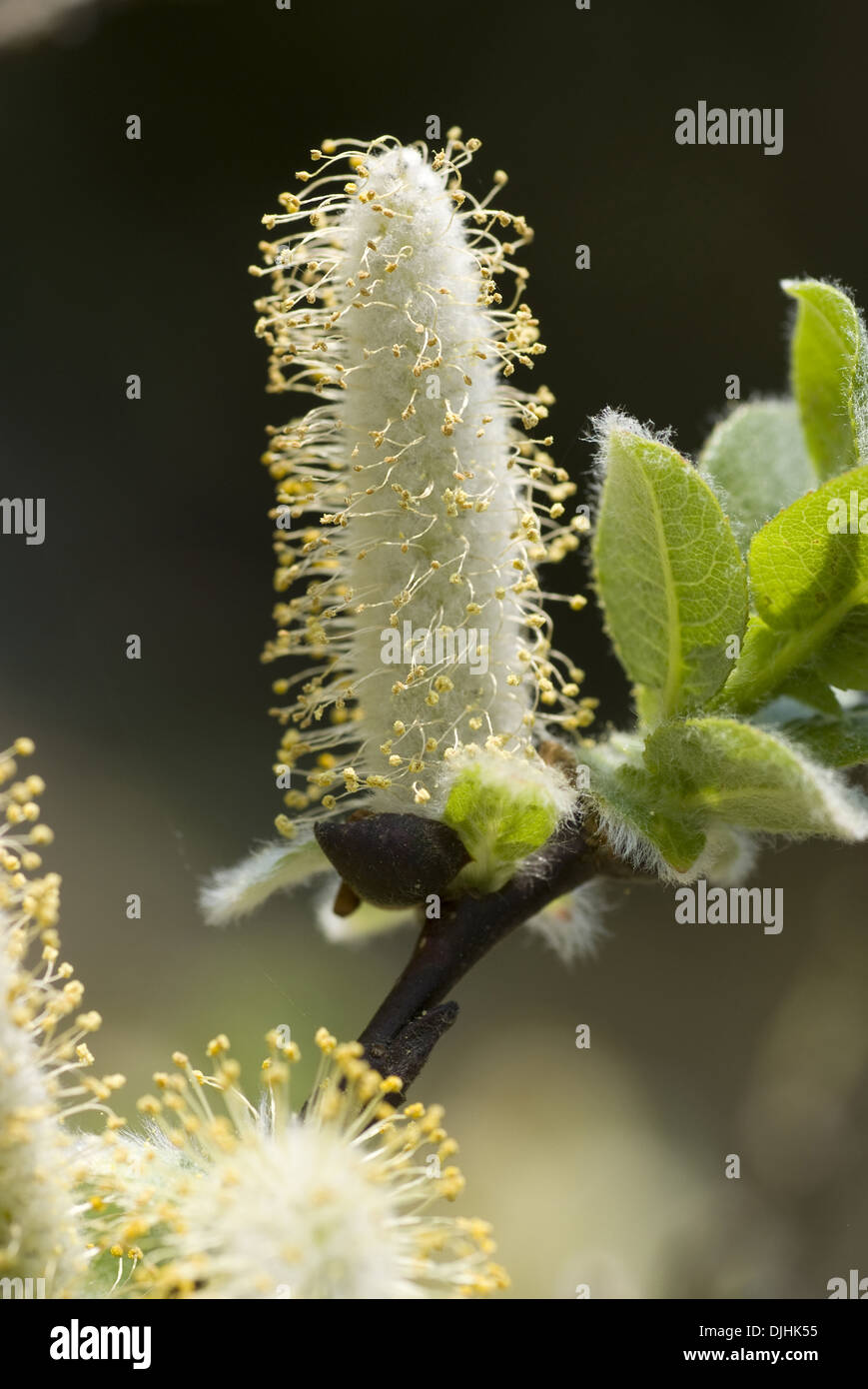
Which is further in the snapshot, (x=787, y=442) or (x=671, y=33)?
(x=671, y=33)

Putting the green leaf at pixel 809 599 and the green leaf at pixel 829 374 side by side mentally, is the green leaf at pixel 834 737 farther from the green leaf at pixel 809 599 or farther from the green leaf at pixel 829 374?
the green leaf at pixel 829 374

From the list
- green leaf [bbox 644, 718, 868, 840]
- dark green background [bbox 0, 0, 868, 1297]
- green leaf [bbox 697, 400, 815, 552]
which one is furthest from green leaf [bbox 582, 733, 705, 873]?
Answer: dark green background [bbox 0, 0, 868, 1297]

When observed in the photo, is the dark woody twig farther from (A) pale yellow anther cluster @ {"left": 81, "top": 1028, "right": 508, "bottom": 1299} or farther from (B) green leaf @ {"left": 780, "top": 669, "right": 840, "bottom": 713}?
(B) green leaf @ {"left": 780, "top": 669, "right": 840, "bottom": 713}
